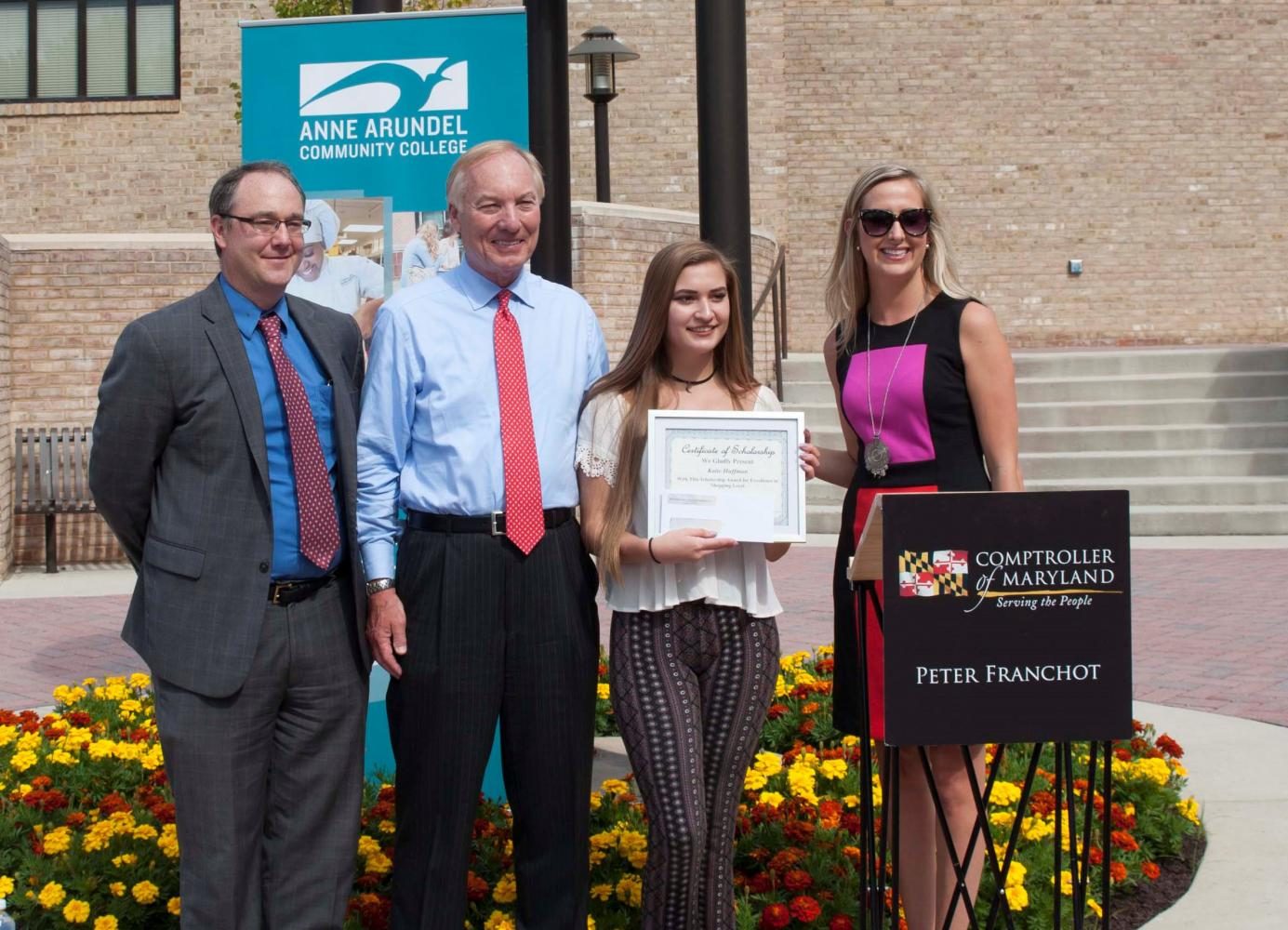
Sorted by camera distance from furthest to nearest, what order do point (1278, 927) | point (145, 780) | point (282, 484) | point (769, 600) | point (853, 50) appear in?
1. point (853, 50)
2. point (145, 780)
3. point (1278, 927)
4. point (769, 600)
5. point (282, 484)

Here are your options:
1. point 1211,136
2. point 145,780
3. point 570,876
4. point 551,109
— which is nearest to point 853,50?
point 1211,136

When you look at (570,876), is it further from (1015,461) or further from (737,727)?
(1015,461)

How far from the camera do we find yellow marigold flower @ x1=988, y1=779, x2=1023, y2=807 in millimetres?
4586

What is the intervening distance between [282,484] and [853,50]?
18715 mm

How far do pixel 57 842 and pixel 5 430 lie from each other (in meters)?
7.90

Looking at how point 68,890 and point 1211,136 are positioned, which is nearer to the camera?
point 68,890

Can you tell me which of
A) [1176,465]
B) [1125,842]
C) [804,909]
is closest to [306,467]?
[804,909]

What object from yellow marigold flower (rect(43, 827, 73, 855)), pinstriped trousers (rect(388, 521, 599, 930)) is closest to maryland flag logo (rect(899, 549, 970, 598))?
pinstriped trousers (rect(388, 521, 599, 930))

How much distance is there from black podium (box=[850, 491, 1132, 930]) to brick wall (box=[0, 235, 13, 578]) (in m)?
9.83

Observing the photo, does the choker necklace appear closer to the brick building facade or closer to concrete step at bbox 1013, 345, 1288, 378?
concrete step at bbox 1013, 345, 1288, 378

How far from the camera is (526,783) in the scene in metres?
3.32

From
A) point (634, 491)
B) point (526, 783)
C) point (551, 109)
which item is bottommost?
point (526, 783)

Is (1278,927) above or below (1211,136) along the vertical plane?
below

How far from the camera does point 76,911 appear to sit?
3910 mm
